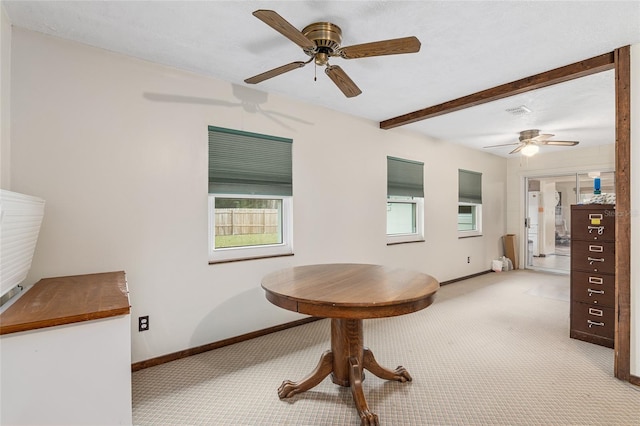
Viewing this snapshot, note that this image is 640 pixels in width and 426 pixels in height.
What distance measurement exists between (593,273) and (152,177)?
4.05 m

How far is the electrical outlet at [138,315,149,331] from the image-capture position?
238 centimetres

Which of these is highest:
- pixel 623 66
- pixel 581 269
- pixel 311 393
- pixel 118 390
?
pixel 623 66

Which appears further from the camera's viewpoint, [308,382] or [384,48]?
[308,382]

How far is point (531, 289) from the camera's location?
4.81m

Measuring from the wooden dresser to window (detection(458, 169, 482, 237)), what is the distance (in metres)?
2.41

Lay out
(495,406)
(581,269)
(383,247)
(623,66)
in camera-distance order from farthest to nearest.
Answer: (383,247) < (581,269) < (623,66) < (495,406)

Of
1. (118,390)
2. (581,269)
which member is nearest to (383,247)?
(581,269)

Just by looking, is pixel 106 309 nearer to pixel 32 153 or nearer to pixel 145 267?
pixel 145 267

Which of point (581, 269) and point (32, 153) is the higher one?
point (32, 153)

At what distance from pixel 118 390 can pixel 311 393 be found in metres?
1.18

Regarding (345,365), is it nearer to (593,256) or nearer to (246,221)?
(246,221)

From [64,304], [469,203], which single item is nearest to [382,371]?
[64,304]

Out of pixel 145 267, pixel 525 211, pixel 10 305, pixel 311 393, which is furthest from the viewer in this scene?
pixel 525 211

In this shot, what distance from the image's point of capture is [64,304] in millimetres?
1422
